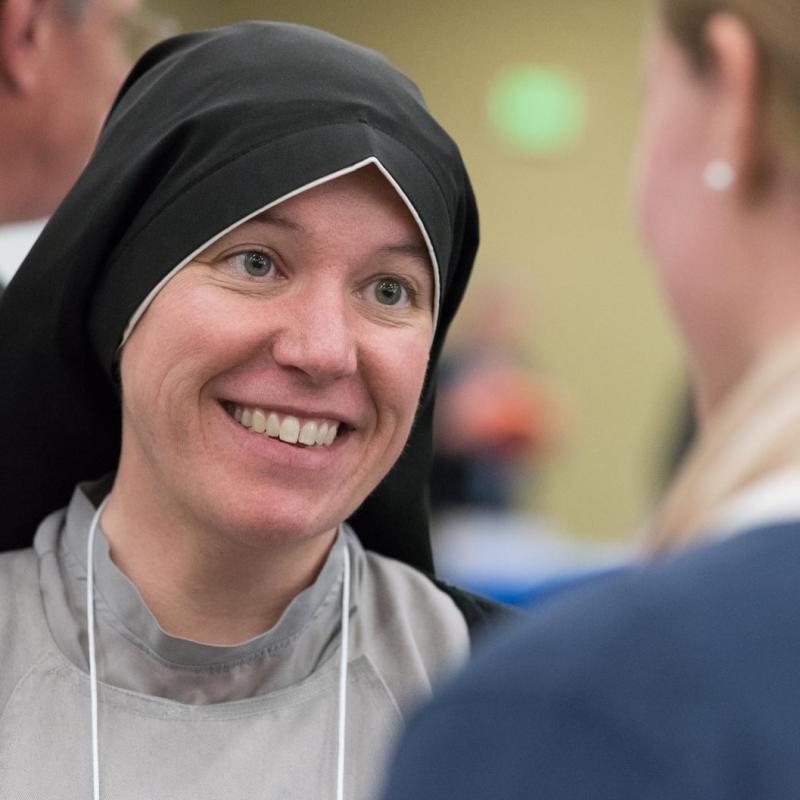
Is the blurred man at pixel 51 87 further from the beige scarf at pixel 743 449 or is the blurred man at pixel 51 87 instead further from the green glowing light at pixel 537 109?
the green glowing light at pixel 537 109

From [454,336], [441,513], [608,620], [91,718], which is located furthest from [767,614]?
[454,336]

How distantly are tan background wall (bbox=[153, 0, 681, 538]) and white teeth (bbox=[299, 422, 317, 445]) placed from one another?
934 centimetres

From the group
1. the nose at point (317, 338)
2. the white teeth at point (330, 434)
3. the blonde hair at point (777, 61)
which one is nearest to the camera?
the blonde hair at point (777, 61)

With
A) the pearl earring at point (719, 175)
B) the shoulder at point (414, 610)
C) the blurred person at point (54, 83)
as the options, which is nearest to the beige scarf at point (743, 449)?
the pearl earring at point (719, 175)

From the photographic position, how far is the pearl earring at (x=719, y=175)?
45.7 inches

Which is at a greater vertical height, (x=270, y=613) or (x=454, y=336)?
(x=270, y=613)

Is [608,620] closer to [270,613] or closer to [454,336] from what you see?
[270,613]

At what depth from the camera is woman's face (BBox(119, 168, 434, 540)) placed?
214 centimetres

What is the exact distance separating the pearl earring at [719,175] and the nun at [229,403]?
1.00 m

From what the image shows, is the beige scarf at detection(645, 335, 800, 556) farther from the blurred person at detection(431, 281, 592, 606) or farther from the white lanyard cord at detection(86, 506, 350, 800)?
the blurred person at detection(431, 281, 592, 606)

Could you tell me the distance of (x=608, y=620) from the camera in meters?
1.04

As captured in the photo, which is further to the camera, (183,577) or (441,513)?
(441,513)

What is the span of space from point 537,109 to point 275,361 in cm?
971

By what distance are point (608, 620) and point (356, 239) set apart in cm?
121
